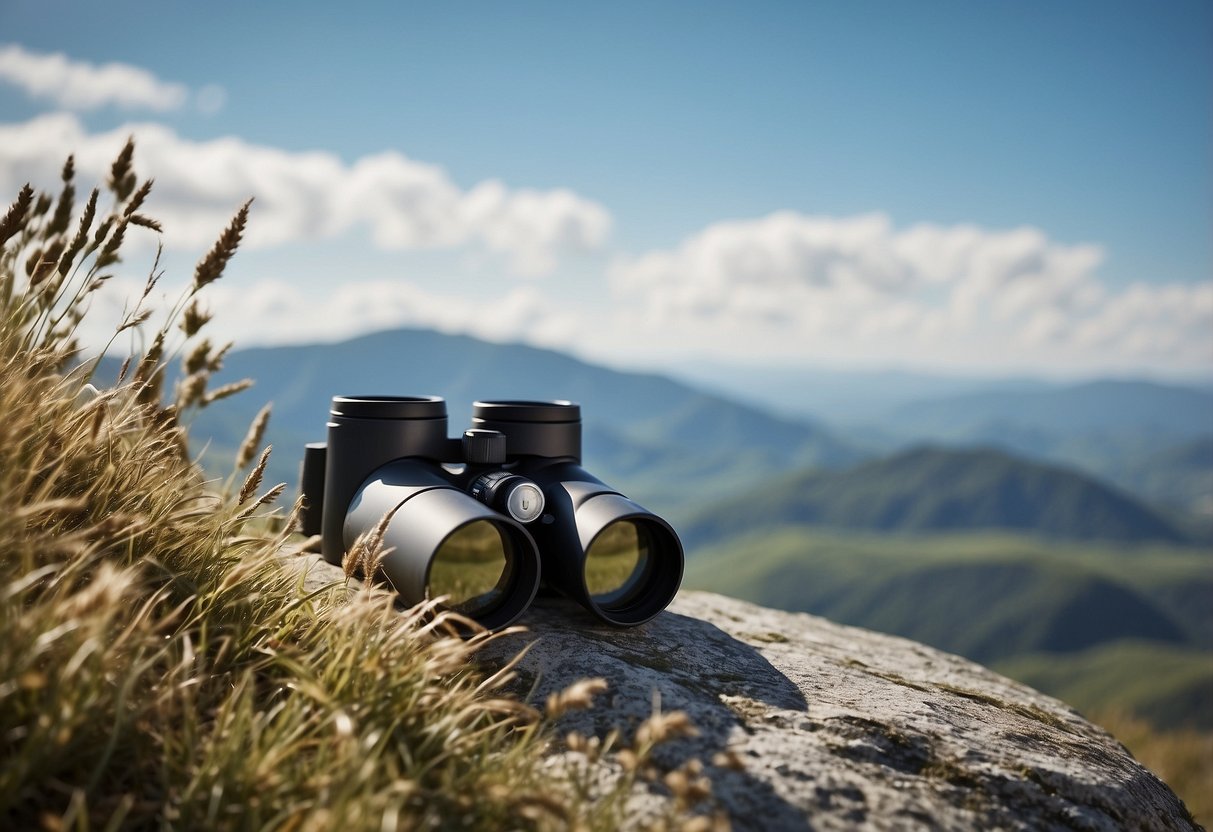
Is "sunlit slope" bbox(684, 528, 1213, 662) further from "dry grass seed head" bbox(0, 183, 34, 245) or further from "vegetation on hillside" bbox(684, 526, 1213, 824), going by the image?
"dry grass seed head" bbox(0, 183, 34, 245)

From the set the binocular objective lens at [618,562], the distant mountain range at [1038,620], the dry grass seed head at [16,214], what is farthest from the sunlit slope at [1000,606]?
the dry grass seed head at [16,214]

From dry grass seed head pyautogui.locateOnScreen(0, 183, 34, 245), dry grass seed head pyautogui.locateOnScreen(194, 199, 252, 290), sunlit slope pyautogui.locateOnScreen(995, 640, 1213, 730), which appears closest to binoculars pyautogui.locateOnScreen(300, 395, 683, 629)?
dry grass seed head pyautogui.locateOnScreen(194, 199, 252, 290)

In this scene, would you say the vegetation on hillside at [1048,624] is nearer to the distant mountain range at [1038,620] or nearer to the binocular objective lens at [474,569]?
the distant mountain range at [1038,620]

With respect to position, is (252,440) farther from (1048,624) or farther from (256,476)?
(1048,624)

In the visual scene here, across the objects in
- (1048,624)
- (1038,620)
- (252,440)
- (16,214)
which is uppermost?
(16,214)

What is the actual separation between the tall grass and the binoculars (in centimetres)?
33

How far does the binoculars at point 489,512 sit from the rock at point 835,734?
241 mm

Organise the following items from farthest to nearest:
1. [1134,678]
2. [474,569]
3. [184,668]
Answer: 1. [1134,678]
2. [474,569]
3. [184,668]

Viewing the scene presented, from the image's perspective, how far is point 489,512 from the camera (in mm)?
3348

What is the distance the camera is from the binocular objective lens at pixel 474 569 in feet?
11.5

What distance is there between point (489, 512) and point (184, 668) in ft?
4.11

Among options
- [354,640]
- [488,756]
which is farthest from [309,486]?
[488,756]

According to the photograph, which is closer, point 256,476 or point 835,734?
point 835,734

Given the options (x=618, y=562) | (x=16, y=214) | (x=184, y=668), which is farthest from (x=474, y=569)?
(x=16, y=214)
